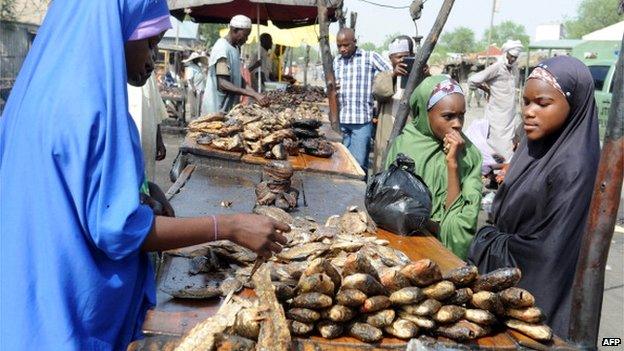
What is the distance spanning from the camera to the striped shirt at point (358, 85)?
7.79 meters

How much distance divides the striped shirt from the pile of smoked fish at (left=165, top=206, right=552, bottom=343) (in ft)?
18.8

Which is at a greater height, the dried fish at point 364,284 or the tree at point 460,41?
the dried fish at point 364,284

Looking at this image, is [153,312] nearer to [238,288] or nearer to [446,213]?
[238,288]

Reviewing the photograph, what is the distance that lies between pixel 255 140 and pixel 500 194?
2.57 meters

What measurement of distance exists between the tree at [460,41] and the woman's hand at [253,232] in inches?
3444

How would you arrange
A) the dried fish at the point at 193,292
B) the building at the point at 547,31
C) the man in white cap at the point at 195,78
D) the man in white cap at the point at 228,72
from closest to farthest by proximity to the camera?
the dried fish at the point at 193,292 < the man in white cap at the point at 228,72 < the man in white cap at the point at 195,78 < the building at the point at 547,31

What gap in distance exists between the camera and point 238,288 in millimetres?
2225

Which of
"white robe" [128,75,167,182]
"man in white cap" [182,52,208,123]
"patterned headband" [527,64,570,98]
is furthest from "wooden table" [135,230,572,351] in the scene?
"man in white cap" [182,52,208,123]

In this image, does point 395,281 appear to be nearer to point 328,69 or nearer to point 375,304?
point 375,304

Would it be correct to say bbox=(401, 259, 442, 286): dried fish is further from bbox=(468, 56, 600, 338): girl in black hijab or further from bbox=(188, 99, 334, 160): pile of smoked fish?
bbox=(188, 99, 334, 160): pile of smoked fish

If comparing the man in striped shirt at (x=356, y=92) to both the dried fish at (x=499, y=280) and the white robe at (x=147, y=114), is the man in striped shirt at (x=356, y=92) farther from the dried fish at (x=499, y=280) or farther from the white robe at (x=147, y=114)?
the dried fish at (x=499, y=280)

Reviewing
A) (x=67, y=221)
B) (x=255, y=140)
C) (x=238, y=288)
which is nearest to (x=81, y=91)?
(x=67, y=221)

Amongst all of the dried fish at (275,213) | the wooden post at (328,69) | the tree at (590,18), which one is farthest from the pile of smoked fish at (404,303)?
the tree at (590,18)

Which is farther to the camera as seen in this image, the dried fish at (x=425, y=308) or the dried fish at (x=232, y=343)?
the dried fish at (x=425, y=308)
